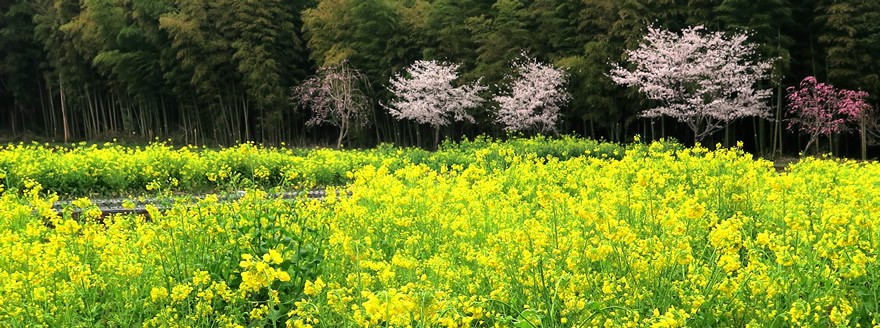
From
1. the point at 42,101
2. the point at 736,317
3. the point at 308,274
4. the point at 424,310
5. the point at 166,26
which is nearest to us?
the point at 424,310

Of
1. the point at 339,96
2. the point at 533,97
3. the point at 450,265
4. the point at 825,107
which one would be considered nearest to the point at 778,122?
the point at 825,107

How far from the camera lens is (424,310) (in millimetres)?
1683

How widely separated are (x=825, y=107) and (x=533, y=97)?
7.67m

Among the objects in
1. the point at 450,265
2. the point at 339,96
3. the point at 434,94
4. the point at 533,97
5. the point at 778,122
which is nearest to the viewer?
the point at 450,265

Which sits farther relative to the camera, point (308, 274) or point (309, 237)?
point (309, 237)

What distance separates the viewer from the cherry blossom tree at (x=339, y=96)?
72.1 feet

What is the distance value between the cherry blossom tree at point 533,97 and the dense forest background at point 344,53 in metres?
0.42

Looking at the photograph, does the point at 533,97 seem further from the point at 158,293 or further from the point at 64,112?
the point at 64,112

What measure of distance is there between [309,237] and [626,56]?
16.4 m

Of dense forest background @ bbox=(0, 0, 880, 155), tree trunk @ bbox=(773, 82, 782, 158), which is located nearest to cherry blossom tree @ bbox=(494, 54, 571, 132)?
dense forest background @ bbox=(0, 0, 880, 155)

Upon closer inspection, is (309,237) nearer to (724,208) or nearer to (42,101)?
(724,208)

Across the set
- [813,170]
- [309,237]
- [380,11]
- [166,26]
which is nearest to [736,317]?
[309,237]

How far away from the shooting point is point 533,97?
2047 centimetres

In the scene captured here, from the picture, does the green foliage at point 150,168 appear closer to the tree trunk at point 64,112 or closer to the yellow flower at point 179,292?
the yellow flower at point 179,292
